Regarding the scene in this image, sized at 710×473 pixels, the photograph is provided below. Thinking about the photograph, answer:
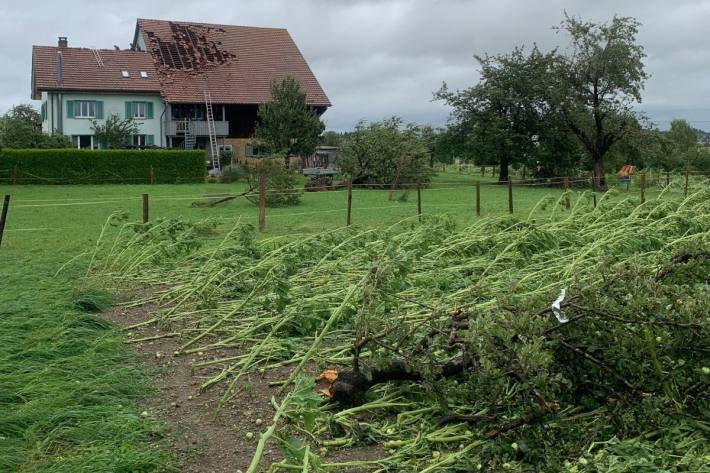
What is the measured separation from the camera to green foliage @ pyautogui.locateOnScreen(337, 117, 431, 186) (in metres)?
29.3

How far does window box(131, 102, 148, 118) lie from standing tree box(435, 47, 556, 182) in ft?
58.5

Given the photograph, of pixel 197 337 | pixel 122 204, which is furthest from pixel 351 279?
pixel 122 204

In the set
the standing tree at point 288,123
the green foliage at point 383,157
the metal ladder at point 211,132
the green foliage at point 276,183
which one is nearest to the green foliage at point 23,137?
the metal ladder at point 211,132

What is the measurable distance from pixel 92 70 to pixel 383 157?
21397 millimetres

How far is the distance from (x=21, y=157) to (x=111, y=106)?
483 inches

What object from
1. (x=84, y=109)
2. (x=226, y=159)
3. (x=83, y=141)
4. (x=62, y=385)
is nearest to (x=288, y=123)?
(x=226, y=159)

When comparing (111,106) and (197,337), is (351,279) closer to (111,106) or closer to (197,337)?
(197,337)

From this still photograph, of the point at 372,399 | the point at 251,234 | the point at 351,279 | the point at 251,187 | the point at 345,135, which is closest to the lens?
the point at 372,399

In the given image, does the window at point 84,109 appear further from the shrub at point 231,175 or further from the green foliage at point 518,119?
the green foliage at point 518,119

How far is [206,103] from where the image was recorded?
42031 mm

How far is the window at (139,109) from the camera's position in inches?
1679

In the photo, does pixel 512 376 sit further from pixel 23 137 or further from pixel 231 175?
pixel 23 137

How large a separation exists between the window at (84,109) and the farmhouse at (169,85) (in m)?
0.05

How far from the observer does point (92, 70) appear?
42469 mm
